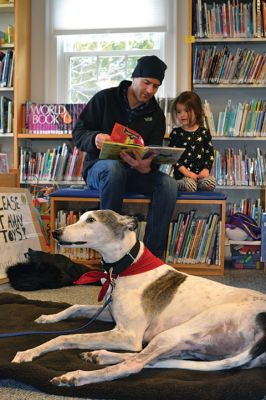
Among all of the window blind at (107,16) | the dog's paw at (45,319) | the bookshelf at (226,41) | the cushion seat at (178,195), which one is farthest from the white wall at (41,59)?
the dog's paw at (45,319)

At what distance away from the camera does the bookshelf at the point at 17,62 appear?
4.09 metres

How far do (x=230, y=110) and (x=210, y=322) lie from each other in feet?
9.22

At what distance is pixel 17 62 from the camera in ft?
13.4

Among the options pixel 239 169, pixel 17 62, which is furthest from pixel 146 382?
pixel 17 62

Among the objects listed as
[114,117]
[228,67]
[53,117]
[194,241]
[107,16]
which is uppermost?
[107,16]

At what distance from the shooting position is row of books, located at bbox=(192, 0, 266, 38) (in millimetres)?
3893

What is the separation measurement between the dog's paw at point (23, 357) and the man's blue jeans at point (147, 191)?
1.38m

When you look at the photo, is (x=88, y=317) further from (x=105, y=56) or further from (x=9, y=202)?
(x=105, y=56)

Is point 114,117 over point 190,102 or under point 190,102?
under

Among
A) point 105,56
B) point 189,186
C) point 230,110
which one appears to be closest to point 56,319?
point 189,186

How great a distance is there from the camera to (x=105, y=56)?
4.49 meters

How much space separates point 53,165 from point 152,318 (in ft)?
8.93

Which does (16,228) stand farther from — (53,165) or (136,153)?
(53,165)

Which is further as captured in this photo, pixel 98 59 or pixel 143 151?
pixel 98 59
